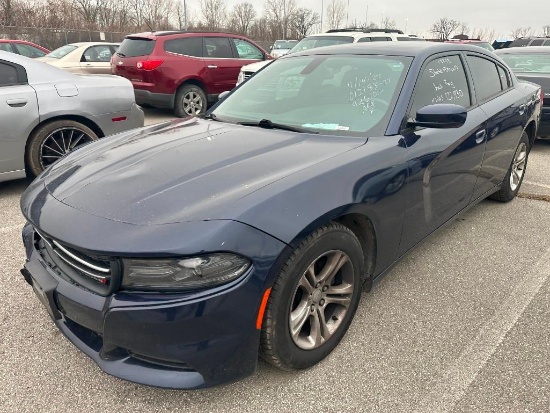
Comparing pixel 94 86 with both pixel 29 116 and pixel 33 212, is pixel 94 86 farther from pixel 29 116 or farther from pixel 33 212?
pixel 33 212

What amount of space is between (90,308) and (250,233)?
2.31ft

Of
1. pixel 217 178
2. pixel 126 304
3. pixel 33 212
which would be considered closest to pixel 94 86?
pixel 33 212

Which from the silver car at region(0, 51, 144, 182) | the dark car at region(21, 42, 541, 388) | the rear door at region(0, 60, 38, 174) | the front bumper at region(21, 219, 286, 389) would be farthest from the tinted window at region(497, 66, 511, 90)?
the rear door at region(0, 60, 38, 174)

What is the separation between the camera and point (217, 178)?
6.57 ft

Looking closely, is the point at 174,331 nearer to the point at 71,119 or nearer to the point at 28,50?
the point at 71,119

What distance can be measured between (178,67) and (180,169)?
6845mm

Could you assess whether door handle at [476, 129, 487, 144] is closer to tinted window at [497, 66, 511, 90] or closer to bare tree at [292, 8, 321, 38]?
tinted window at [497, 66, 511, 90]

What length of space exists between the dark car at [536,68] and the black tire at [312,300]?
19.1ft

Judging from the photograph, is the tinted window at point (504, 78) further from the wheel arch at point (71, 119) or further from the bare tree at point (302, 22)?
the bare tree at point (302, 22)

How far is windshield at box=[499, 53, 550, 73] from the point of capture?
7.34 meters

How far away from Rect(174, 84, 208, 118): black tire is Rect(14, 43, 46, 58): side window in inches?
251

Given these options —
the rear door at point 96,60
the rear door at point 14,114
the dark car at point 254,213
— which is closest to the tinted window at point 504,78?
the dark car at point 254,213

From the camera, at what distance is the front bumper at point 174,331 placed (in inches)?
64.1

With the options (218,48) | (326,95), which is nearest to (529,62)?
(218,48)
